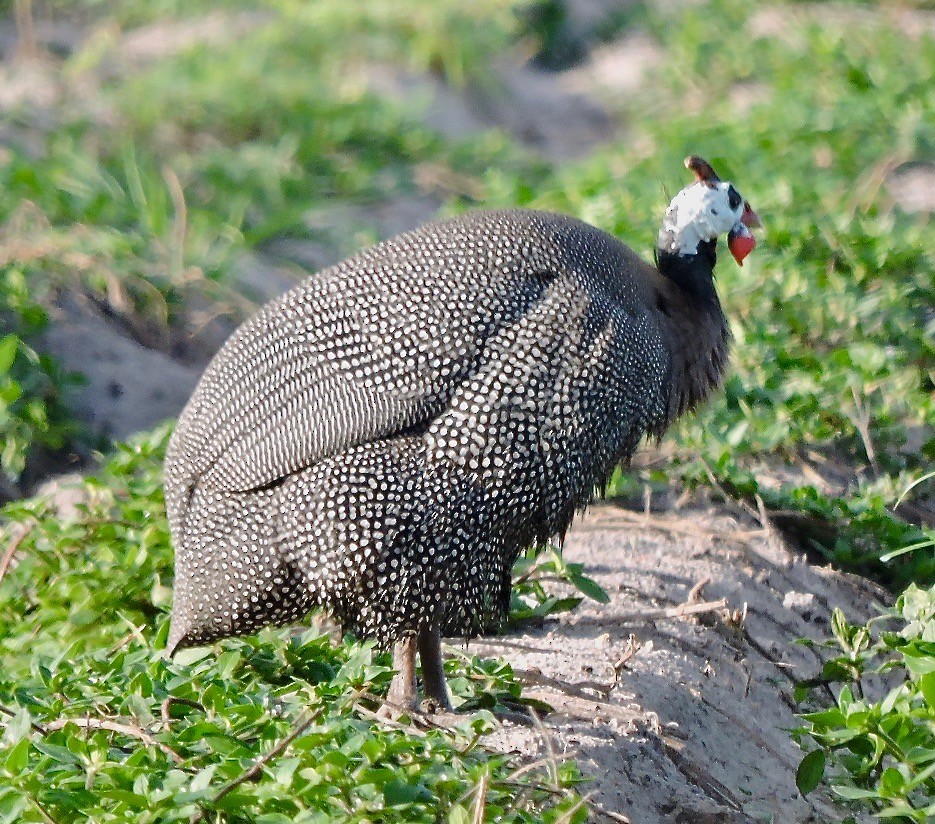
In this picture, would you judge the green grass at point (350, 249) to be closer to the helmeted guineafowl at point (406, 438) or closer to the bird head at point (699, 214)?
the helmeted guineafowl at point (406, 438)

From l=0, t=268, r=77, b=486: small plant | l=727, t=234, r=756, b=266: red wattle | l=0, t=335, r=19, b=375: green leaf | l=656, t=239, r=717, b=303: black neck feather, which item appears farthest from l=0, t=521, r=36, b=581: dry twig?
l=727, t=234, r=756, b=266: red wattle

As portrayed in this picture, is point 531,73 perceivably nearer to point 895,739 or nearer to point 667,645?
point 667,645

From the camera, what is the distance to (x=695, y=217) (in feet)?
11.9

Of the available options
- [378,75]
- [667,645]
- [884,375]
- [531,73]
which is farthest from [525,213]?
[531,73]

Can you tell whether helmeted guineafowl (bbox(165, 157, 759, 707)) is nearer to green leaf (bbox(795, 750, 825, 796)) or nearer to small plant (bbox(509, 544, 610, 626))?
small plant (bbox(509, 544, 610, 626))

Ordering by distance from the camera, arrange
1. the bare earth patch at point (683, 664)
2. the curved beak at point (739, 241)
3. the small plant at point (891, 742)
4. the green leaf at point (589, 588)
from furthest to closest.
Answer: the curved beak at point (739, 241) < the green leaf at point (589, 588) < the bare earth patch at point (683, 664) < the small plant at point (891, 742)

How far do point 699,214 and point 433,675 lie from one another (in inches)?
53.2

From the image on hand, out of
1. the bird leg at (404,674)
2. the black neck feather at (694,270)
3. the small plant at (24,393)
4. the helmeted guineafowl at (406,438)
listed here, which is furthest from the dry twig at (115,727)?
the small plant at (24,393)

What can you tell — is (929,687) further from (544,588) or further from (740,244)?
(740,244)

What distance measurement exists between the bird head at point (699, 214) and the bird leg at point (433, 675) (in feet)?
4.00

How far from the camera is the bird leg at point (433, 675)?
2977 mm

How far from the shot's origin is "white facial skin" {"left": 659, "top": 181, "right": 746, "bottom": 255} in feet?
11.9

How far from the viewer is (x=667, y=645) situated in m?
3.37

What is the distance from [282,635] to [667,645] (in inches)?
34.1
